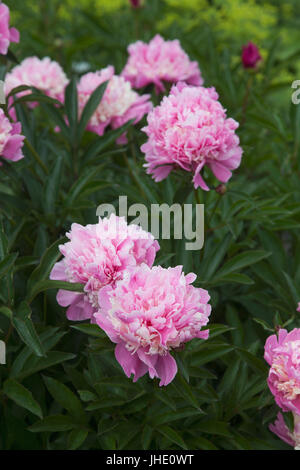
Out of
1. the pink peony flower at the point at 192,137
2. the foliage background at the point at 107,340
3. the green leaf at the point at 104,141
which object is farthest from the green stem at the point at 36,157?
the pink peony flower at the point at 192,137

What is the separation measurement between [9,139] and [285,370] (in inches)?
27.8

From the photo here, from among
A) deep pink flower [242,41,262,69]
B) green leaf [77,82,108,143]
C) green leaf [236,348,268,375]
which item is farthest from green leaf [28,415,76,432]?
deep pink flower [242,41,262,69]

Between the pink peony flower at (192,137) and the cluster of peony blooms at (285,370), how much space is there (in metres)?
0.35

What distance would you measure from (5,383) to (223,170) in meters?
0.60

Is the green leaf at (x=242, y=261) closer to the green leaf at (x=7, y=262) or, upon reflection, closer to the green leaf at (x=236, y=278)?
the green leaf at (x=236, y=278)

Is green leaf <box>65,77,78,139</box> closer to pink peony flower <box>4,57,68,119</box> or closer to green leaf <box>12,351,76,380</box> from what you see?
pink peony flower <box>4,57,68,119</box>

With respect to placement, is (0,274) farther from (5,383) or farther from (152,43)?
(152,43)

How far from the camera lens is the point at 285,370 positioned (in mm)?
920

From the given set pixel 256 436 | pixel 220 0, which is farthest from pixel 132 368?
pixel 220 0

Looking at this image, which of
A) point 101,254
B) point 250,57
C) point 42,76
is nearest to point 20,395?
point 101,254

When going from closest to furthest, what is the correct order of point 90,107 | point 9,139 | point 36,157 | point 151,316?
point 151,316 < point 9,139 < point 36,157 < point 90,107

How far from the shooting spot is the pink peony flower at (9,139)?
45.9 inches

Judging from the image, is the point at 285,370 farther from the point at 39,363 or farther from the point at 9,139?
the point at 9,139

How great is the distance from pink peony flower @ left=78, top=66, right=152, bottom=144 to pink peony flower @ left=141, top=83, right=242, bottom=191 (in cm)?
35
